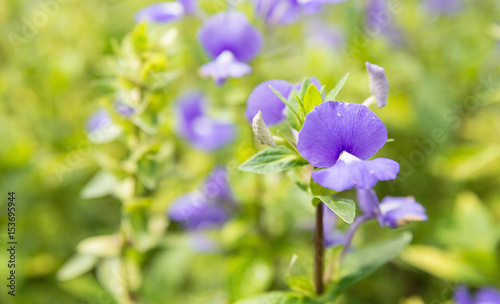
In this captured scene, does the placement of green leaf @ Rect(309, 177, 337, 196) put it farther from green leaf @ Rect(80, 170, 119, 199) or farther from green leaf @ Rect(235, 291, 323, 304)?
green leaf @ Rect(80, 170, 119, 199)

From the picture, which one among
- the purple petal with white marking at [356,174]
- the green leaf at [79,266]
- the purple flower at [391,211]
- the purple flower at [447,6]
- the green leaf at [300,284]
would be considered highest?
the purple flower at [447,6]

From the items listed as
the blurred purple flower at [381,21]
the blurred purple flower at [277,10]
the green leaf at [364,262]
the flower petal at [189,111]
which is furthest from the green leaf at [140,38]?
the blurred purple flower at [381,21]

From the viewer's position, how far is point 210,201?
1.58 meters

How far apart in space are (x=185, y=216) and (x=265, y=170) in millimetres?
824

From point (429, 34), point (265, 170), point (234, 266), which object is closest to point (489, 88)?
point (429, 34)

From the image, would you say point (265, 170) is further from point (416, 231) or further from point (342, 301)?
point (416, 231)

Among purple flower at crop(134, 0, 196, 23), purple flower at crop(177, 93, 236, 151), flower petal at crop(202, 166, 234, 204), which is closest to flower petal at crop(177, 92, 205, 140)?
purple flower at crop(177, 93, 236, 151)

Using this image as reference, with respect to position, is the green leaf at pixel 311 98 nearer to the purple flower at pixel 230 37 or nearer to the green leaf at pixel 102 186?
the purple flower at pixel 230 37

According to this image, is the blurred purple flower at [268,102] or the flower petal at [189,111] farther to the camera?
the flower petal at [189,111]

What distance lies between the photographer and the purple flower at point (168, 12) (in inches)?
54.1

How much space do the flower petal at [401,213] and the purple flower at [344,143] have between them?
0.57 feet

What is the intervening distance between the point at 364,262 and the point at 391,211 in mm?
154

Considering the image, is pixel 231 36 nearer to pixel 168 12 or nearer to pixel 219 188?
pixel 168 12

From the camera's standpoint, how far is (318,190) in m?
0.89
